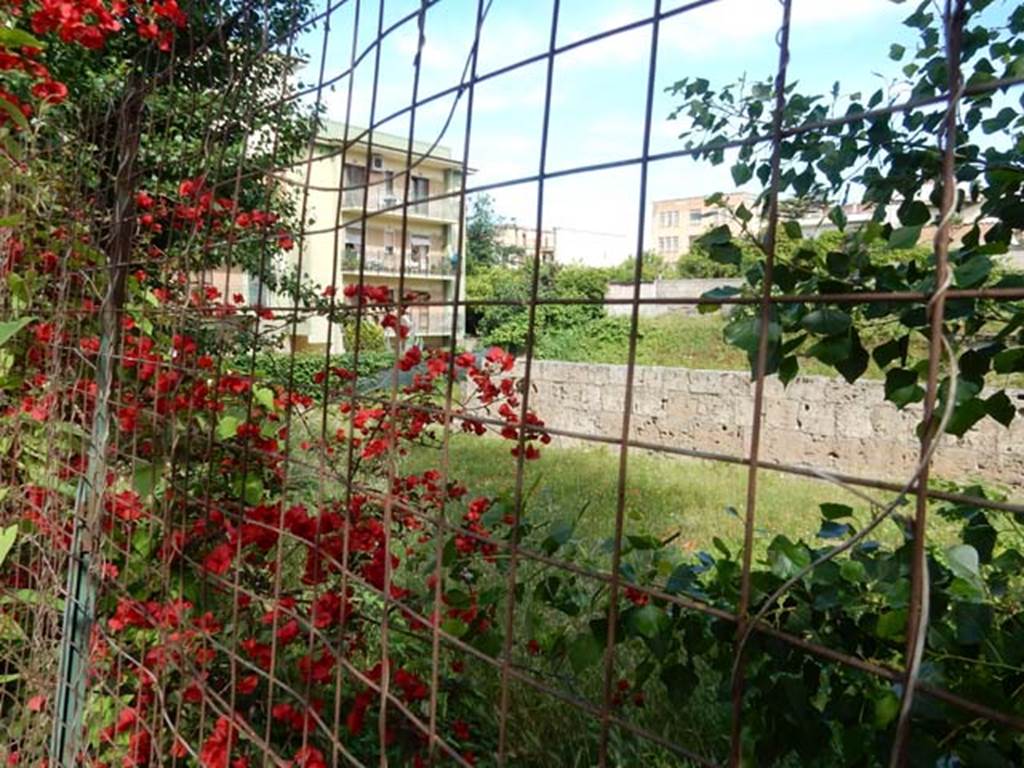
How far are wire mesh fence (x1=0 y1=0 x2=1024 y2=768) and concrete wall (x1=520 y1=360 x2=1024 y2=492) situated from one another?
12.0 ft

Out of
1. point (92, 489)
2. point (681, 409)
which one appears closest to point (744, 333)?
point (92, 489)

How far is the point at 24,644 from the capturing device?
5.76 feet

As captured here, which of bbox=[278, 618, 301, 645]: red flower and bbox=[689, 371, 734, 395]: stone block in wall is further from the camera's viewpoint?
bbox=[689, 371, 734, 395]: stone block in wall

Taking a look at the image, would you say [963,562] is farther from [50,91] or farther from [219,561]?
[50,91]

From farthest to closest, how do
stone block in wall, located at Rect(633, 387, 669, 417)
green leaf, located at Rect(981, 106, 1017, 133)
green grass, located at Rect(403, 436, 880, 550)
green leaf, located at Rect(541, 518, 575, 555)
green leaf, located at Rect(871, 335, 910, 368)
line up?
stone block in wall, located at Rect(633, 387, 669, 417) → green grass, located at Rect(403, 436, 880, 550) → green leaf, located at Rect(981, 106, 1017, 133) → green leaf, located at Rect(541, 518, 575, 555) → green leaf, located at Rect(871, 335, 910, 368)

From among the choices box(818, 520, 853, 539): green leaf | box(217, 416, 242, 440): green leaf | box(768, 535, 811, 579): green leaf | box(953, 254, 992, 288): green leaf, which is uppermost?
box(953, 254, 992, 288): green leaf

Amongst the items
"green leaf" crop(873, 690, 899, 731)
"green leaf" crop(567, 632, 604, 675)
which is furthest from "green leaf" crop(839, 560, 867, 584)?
"green leaf" crop(567, 632, 604, 675)

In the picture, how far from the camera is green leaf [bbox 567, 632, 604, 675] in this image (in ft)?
3.21

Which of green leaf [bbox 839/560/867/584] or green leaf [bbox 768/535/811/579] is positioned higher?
green leaf [bbox 768/535/811/579]

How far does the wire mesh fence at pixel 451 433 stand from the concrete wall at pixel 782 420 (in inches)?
143

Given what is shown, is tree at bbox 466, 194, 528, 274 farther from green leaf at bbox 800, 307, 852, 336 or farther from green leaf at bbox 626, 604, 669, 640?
green leaf at bbox 626, 604, 669, 640

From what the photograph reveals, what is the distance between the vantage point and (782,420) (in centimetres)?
664

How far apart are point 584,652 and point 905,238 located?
61 cm

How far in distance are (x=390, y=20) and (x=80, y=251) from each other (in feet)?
3.52
